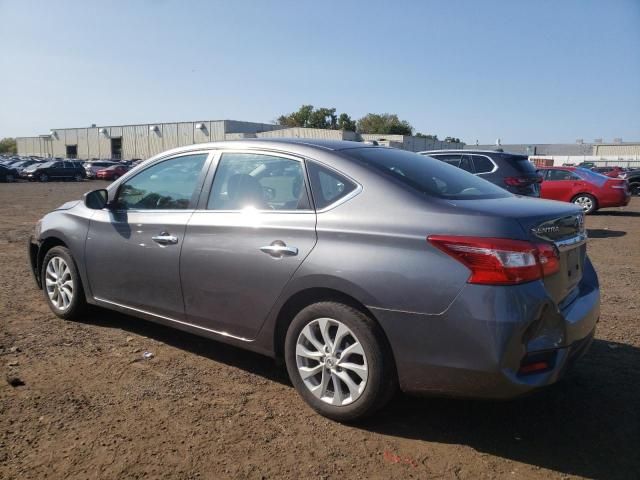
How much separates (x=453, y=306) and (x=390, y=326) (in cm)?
37

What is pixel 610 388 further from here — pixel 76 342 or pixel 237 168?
pixel 76 342

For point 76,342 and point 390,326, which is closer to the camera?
point 390,326

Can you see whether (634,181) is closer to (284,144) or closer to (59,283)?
(284,144)

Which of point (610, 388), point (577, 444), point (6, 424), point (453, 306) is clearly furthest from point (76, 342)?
point (610, 388)

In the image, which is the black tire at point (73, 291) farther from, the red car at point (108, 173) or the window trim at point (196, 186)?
the red car at point (108, 173)

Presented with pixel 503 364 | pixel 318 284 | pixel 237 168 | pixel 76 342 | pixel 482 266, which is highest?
pixel 237 168

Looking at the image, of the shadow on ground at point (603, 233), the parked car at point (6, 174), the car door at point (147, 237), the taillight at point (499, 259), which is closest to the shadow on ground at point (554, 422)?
Answer: the car door at point (147, 237)

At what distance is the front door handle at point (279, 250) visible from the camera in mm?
3201

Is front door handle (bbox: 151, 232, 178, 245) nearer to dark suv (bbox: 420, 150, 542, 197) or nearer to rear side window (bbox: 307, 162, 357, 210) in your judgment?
rear side window (bbox: 307, 162, 357, 210)

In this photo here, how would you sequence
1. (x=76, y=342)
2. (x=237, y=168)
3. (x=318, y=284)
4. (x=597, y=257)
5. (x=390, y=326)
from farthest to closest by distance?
(x=597, y=257)
(x=76, y=342)
(x=237, y=168)
(x=318, y=284)
(x=390, y=326)

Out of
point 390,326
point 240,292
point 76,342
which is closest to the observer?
point 390,326

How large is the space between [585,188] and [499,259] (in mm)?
14182

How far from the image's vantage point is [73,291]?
471 centimetres

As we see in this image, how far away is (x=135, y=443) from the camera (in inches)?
114
